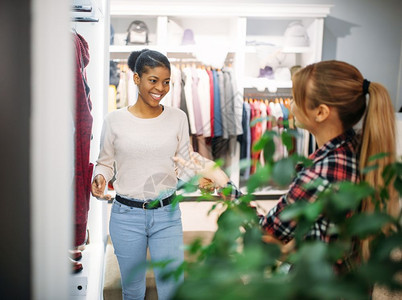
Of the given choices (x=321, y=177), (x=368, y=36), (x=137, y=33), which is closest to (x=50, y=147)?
(x=321, y=177)

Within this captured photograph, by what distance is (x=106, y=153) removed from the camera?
1450 mm

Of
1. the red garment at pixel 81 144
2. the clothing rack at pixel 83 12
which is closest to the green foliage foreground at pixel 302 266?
the red garment at pixel 81 144

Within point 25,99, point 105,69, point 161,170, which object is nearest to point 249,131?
point 105,69

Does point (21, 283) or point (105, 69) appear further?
point (105, 69)

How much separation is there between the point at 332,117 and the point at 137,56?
783mm

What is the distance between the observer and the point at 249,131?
3.61m

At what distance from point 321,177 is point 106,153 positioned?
0.83 metres

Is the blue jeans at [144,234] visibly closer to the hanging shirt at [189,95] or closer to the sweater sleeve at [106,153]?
the sweater sleeve at [106,153]

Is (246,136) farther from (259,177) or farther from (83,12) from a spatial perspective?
(259,177)

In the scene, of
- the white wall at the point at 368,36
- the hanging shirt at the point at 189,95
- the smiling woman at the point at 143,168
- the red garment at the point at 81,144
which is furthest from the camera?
the white wall at the point at 368,36

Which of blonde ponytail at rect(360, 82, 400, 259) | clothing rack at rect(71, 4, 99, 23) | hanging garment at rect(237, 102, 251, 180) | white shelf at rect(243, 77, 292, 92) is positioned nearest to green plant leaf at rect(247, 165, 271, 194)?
blonde ponytail at rect(360, 82, 400, 259)

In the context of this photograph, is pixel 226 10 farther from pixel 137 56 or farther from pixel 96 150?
pixel 137 56

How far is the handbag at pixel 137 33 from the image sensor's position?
144 inches

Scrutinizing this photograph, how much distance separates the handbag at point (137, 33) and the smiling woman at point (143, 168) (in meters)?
2.32
